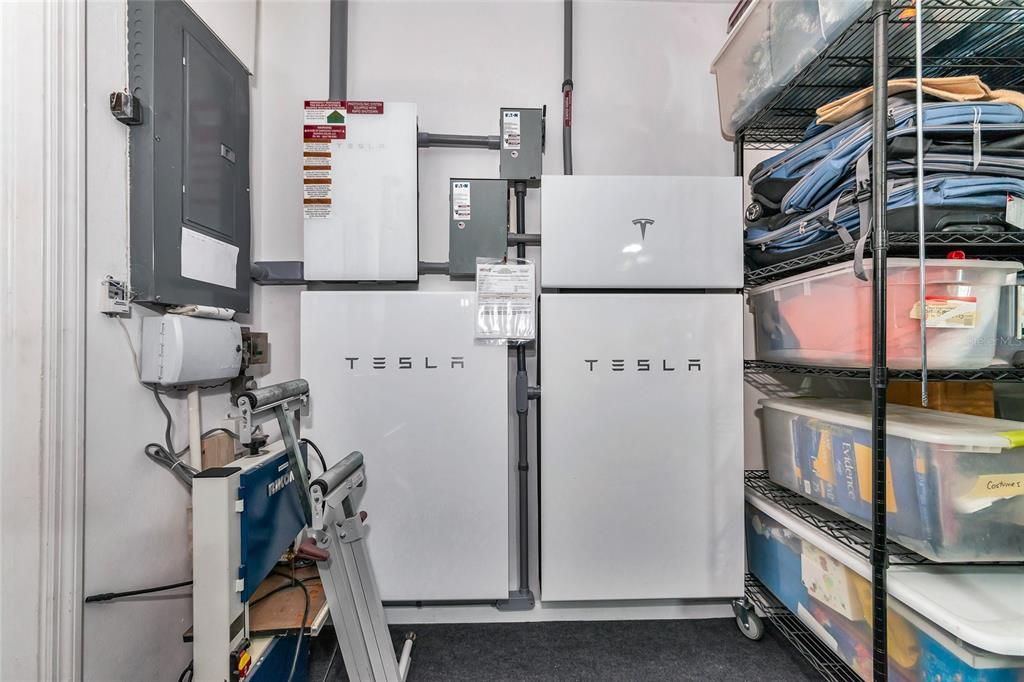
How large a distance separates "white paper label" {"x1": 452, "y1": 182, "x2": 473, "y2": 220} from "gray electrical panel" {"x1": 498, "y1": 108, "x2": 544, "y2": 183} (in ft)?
0.52

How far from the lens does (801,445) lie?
1223 millimetres

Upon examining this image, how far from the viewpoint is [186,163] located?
43.1 inches

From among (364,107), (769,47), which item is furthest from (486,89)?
(769,47)

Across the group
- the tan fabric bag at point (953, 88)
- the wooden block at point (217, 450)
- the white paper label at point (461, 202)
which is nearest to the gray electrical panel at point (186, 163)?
the wooden block at point (217, 450)

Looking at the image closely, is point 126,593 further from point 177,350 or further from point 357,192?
point 357,192

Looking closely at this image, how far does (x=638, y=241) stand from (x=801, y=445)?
0.82 meters

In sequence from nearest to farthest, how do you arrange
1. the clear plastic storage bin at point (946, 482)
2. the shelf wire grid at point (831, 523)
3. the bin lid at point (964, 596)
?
the bin lid at point (964, 596) → the clear plastic storage bin at point (946, 482) → the shelf wire grid at point (831, 523)

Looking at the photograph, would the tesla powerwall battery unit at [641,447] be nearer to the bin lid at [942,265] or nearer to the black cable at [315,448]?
the bin lid at [942,265]

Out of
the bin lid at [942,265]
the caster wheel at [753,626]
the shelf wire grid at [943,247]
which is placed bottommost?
the caster wheel at [753,626]

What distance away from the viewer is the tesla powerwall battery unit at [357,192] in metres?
1.37

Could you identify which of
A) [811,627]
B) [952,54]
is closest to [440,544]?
[811,627]

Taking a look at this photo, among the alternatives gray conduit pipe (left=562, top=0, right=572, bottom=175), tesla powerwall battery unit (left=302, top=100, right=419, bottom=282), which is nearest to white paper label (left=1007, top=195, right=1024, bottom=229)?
gray conduit pipe (left=562, top=0, right=572, bottom=175)

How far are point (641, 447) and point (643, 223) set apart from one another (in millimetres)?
767

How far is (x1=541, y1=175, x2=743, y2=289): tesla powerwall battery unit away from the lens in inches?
53.4
